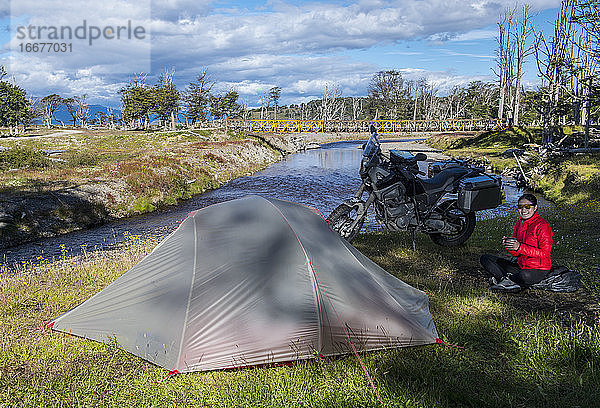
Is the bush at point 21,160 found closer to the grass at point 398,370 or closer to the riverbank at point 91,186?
the riverbank at point 91,186

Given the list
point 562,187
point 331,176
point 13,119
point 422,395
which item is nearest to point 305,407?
point 422,395

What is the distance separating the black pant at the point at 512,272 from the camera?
256 inches

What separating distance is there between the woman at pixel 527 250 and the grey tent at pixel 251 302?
61.7 inches

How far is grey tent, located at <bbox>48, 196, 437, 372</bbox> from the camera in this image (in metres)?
5.02

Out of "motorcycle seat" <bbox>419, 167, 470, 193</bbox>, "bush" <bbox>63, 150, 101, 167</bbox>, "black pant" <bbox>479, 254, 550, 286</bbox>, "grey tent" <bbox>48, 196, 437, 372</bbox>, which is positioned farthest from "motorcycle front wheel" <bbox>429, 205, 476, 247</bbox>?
"bush" <bbox>63, 150, 101, 167</bbox>

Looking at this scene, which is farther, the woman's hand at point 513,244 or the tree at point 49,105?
the tree at point 49,105

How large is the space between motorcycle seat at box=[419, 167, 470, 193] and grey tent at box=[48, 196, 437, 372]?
3.48 meters

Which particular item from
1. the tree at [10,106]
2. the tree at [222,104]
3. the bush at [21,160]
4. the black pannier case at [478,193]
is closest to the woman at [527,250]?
the black pannier case at [478,193]

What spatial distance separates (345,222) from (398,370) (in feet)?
15.5

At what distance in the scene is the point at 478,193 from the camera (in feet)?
27.7

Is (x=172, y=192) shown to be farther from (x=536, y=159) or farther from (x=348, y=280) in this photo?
(x=536, y=159)

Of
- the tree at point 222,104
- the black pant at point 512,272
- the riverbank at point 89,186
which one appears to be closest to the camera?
the black pant at point 512,272

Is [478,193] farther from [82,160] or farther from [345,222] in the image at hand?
[82,160]

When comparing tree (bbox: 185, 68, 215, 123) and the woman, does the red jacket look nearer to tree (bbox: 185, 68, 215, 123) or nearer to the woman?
the woman
